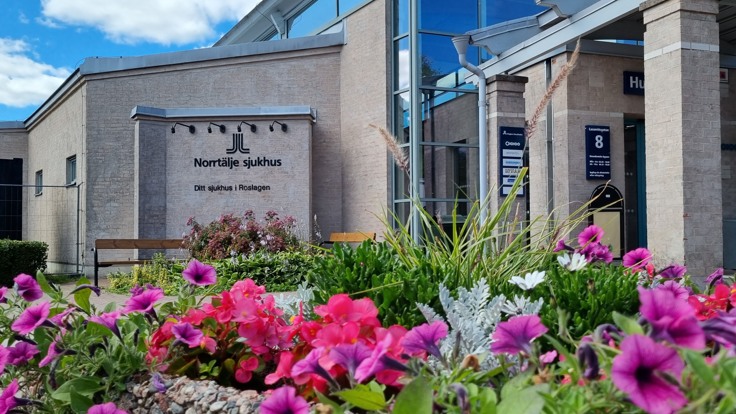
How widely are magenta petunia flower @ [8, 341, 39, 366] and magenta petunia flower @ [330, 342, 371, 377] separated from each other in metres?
1.40

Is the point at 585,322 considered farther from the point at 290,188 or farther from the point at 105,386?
the point at 290,188

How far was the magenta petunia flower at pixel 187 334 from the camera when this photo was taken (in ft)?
6.92

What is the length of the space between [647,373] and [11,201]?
28371mm

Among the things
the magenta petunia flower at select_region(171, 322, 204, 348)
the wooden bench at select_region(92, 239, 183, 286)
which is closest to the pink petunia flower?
the magenta petunia flower at select_region(171, 322, 204, 348)

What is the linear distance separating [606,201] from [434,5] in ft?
22.5

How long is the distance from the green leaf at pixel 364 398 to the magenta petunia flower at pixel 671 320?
1.77ft

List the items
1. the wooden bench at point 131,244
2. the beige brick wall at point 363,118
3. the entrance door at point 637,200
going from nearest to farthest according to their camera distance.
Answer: the entrance door at point 637,200 → the wooden bench at point 131,244 → the beige brick wall at point 363,118

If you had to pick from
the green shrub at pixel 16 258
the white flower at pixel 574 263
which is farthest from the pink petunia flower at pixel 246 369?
the green shrub at pixel 16 258

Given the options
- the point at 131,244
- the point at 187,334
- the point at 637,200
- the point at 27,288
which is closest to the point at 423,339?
the point at 187,334

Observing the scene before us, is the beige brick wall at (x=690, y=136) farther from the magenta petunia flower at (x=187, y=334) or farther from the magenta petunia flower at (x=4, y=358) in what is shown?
the magenta petunia flower at (x=4, y=358)

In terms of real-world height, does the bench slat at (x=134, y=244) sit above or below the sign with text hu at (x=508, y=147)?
below

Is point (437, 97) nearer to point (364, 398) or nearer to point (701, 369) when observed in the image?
point (364, 398)

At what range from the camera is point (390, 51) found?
55.2 ft

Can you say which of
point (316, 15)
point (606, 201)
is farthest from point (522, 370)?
point (316, 15)
